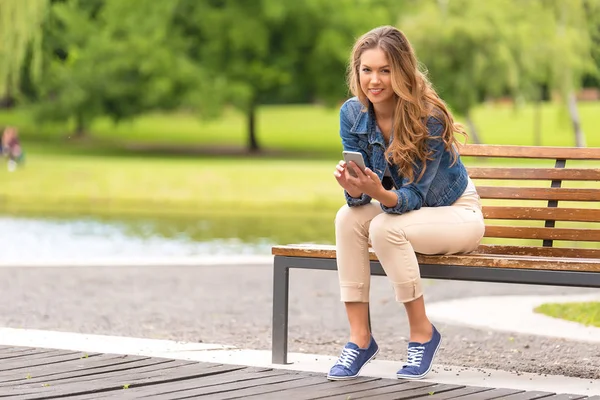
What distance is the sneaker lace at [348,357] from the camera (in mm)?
4398

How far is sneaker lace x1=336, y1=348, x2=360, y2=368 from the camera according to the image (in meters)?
4.40

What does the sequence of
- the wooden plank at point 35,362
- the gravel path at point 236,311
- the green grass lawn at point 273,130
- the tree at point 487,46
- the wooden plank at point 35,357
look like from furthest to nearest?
the green grass lawn at point 273,130 → the tree at point 487,46 → the gravel path at point 236,311 → the wooden plank at point 35,357 → the wooden plank at point 35,362

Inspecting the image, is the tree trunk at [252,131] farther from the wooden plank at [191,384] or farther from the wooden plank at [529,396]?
the wooden plank at [529,396]

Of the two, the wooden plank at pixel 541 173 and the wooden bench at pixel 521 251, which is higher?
the wooden plank at pixel 541 173

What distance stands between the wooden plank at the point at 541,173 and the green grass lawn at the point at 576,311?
2073 millimetres

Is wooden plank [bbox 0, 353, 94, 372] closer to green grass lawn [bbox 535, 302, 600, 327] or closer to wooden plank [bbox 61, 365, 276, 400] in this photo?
wooden plank [bbox 61, 365, 276, 400]

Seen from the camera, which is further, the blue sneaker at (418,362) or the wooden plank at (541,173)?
the wooden plank at (541,173)

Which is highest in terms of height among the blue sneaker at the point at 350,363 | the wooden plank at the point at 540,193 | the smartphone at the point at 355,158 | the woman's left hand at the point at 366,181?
the smartphone at the point at 355,158

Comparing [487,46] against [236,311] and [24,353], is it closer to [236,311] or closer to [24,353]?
[236,311]

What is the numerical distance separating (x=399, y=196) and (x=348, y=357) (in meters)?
0.67

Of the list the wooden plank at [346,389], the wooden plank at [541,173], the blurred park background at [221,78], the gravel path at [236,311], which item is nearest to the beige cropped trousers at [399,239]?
the wooden plank at [346,389]

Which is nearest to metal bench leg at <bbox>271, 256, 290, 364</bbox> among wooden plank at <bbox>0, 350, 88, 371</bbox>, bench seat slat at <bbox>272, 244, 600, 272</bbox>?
bench seat slat at <bbox>272, 244, 600, 272</bbox>

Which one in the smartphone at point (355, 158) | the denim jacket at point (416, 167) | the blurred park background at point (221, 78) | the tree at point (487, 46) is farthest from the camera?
the tree at point (487, 46)

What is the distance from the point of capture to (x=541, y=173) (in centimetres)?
498
